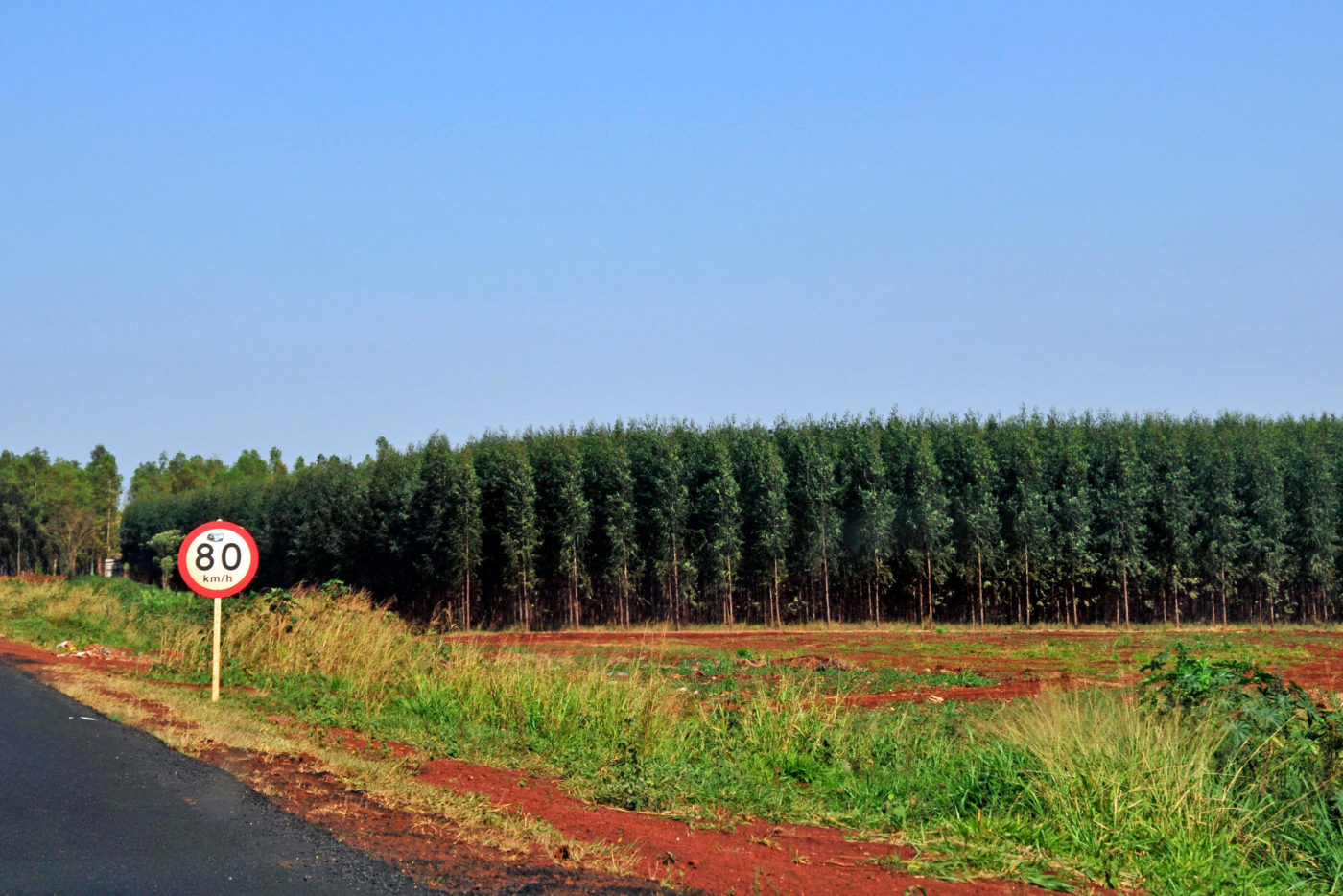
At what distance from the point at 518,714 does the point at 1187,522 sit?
1505 inches

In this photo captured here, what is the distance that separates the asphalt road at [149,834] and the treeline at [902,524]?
111ft

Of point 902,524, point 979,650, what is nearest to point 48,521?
point 902,524

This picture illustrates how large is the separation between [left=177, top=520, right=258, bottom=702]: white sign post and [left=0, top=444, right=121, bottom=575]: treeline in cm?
9893

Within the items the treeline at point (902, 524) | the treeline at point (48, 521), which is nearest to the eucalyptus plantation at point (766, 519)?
the treeline at point (902, 524)

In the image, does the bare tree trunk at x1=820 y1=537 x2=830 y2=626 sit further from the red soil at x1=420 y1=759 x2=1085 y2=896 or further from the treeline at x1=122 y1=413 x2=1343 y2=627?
the red soil at x1=420 y1=759 x2=1085 y2=896

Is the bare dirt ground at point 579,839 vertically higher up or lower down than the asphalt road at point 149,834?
lower down

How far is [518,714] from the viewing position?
521 inches

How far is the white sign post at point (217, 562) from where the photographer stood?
13859mm

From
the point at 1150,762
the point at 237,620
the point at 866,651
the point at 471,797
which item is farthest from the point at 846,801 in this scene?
the point at 866,651

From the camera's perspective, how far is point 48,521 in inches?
4318

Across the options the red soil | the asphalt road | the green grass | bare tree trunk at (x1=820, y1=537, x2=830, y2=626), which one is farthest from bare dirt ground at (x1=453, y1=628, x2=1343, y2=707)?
the asphalt road

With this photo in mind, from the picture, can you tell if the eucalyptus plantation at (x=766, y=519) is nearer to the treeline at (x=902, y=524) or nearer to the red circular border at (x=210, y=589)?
the treeline at (x=902, y=524)

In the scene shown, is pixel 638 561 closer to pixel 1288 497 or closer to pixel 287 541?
pixel 1288 497

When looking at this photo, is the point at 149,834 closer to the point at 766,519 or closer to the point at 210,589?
the point at 210,589
